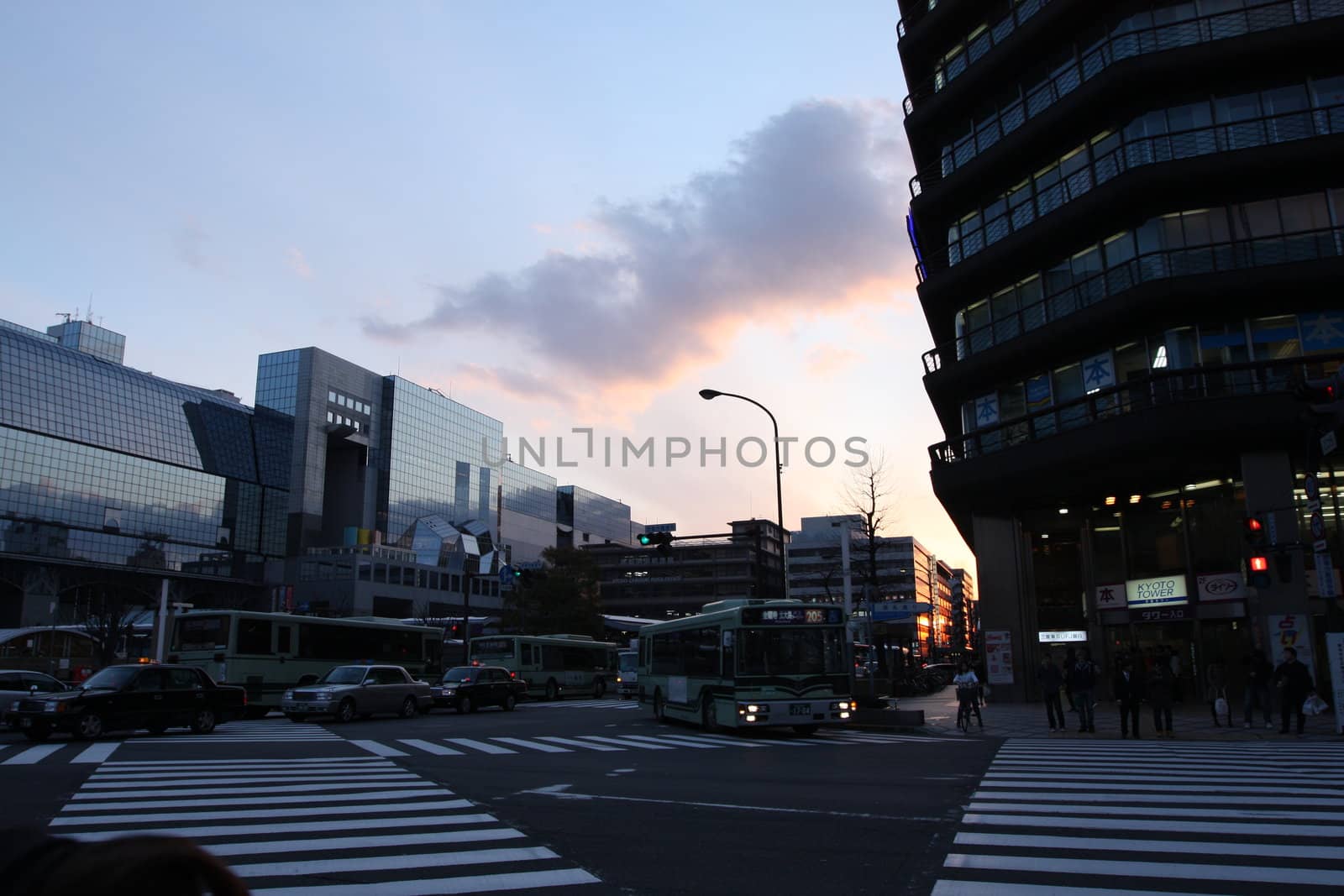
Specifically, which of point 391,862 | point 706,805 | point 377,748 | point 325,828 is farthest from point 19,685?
point 391,862

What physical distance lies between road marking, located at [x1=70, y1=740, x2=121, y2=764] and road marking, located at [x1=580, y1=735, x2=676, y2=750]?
9.72 meters

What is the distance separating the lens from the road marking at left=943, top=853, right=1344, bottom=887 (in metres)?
7.25

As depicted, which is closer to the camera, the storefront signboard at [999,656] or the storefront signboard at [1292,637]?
the storefront signboard at [1292,637]

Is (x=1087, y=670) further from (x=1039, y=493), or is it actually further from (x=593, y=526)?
(x=593, y=526)

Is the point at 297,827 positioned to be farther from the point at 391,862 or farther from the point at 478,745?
the point at 478,745

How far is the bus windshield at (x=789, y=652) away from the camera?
22.1 metres

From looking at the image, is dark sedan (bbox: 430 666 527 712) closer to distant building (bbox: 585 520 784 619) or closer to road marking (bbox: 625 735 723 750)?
road marking (bbox: 625 735 723 750)

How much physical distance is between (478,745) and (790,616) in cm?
766

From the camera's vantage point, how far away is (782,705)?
72.0ft

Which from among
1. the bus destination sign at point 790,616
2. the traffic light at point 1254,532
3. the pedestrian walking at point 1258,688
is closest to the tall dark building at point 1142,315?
the traffic light at point 1254,532

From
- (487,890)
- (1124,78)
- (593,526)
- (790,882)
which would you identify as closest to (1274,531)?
(1124,78)

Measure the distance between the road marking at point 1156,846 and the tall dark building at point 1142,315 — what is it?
1425 cm

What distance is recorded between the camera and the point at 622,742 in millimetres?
21484

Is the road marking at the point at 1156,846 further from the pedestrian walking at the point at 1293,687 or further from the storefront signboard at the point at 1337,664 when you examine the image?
the pedestrian walking at the point at 1293,687
